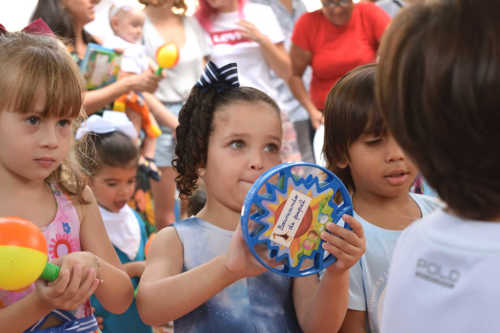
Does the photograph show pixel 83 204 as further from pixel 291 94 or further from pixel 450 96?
pixel 291 94

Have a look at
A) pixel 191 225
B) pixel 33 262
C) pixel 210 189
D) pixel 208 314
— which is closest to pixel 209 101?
pixel 210 189

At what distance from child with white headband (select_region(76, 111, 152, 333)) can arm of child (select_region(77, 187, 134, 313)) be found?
0.88 m

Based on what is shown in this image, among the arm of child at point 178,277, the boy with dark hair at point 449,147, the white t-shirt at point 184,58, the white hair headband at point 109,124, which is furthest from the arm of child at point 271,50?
the boy with dark hair at point 449,147

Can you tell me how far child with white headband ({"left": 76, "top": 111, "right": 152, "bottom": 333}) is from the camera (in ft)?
8.61

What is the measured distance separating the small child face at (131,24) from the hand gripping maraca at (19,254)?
2878 millimetres

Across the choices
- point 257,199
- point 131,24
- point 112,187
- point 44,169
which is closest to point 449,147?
point 257,199

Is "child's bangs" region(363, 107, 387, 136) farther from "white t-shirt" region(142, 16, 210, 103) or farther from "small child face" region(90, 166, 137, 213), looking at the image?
"white t-shirt" region(142, 16, 210, 103)

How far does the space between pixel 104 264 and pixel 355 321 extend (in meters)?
0.66

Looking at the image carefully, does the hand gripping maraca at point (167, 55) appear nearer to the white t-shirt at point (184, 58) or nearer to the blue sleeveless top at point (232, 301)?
the white t-shirt at point (184, 58)

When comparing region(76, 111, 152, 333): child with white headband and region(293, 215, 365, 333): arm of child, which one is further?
region(76, 111, 152, 333): child with white headband

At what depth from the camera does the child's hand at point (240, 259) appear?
1.24m

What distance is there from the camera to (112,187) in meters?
2.77

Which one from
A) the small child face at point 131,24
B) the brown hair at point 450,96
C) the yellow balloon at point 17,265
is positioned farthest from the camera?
the small child face at point 131,24

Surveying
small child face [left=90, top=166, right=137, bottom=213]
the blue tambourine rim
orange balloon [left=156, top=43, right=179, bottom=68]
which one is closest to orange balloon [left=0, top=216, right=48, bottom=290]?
the blue tambourine rim
